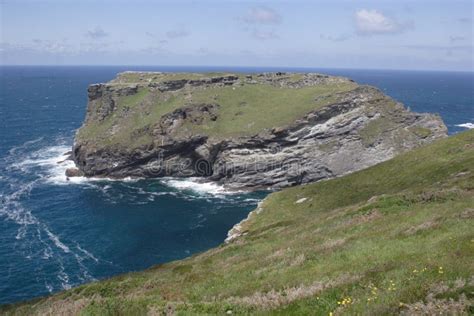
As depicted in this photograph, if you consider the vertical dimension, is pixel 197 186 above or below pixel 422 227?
below

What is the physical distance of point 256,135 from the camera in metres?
109

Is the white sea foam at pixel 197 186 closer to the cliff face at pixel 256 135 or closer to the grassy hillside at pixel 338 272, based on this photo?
the cliff face at pixel 256 135

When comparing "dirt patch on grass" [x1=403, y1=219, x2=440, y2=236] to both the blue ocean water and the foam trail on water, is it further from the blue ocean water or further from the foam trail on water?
the foam trail on water

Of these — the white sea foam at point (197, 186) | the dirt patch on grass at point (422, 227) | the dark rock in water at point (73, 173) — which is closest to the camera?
the dirt patch on grass at point (422, 227)

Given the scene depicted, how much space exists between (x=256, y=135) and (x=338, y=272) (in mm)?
86711

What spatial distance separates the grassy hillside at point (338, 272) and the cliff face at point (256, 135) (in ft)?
182

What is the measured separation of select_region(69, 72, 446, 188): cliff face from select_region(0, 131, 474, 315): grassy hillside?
5542 centimetres

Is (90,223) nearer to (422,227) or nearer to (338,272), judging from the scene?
(422,227)

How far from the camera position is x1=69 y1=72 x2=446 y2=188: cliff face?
107 meters

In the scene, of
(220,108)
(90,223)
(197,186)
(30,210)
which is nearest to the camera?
(90,223)

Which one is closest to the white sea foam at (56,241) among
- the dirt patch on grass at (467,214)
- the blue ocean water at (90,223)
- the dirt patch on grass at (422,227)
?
the blue ocean water at (90,223)

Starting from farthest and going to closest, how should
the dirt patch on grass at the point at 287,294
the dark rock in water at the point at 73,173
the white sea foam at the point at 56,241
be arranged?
the dark rock in water at the point at 73,173
the white sea foam at the point at 56,241
the dirt patch on grass at the point at 287,294

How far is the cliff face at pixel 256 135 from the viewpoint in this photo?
10656cm

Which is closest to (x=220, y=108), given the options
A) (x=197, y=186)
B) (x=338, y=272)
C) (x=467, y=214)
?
(x=197, y=186)
